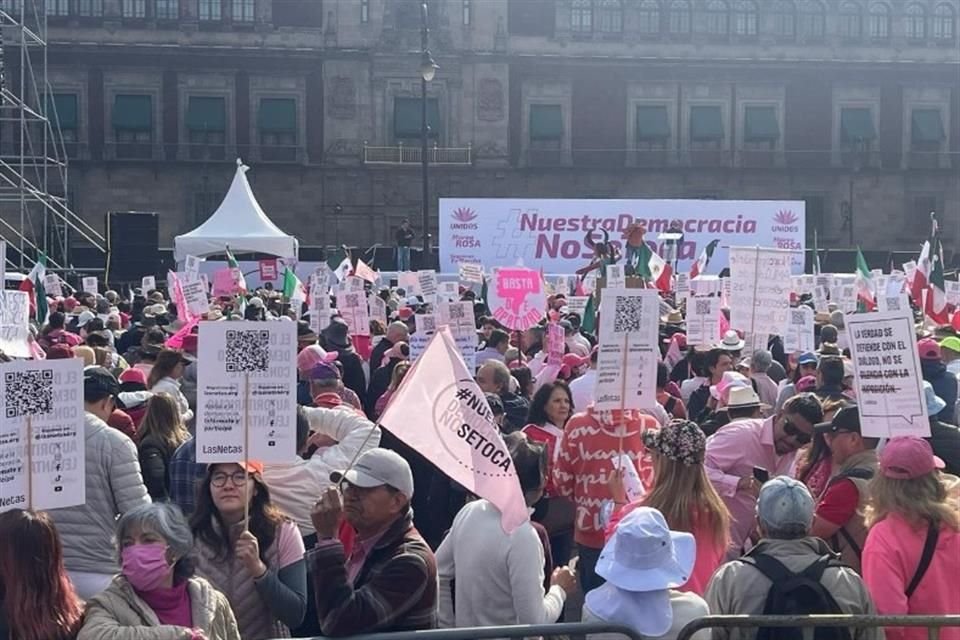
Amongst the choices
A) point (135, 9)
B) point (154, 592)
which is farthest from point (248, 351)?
point (135, 9)

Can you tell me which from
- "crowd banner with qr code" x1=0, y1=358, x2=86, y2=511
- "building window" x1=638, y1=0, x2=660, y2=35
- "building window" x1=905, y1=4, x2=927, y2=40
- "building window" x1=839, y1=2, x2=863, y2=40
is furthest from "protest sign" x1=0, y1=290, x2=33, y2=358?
"building window" x1=905, y1=4, x2=927, y2=40

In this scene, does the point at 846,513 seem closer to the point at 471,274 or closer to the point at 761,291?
the point at 761,291

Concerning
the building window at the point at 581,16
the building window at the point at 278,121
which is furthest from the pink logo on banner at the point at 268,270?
the building window at the point at 581,16

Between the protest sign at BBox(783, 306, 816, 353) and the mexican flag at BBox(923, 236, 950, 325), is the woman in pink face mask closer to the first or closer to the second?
the protest sign at BBox(783, 306, 816, 353)

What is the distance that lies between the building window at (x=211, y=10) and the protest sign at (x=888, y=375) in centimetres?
4186

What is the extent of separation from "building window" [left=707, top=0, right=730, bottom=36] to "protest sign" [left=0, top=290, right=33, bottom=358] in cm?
4081

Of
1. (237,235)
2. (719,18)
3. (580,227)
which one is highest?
(719,18)

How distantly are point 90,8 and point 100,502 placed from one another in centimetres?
4194

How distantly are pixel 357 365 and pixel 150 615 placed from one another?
23.7 feet

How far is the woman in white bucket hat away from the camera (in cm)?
431

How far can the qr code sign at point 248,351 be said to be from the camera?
17.5ft

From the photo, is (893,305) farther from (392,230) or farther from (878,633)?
(392,230)

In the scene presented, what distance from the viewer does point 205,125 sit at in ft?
149

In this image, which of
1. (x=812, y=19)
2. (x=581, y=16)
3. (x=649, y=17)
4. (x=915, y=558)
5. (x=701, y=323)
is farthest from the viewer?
(x=812, y=19)
